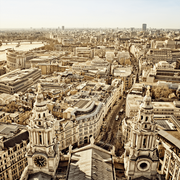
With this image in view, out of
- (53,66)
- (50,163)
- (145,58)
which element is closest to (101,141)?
(50,163)

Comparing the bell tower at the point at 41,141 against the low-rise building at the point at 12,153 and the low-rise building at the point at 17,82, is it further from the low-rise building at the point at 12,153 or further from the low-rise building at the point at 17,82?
the low-rise building at the point at 17,82

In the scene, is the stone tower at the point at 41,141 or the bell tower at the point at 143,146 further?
the bell tower at the point at 143,146

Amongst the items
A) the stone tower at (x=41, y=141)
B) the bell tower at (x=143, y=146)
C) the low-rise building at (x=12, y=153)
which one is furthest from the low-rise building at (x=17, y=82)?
the bell tower at (x=143, y=146)

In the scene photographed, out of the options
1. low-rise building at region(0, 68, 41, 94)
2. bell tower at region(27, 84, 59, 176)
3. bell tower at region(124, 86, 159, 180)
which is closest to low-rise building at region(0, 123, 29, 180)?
bell tower at region(27, 84, 59, 176)

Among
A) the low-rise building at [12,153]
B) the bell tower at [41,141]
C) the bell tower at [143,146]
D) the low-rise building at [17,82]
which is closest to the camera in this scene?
the bell tower at [41,141]

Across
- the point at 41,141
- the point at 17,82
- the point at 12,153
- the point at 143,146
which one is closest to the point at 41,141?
the point at 41,141

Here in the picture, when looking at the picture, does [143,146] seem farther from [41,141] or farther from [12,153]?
[12,153]

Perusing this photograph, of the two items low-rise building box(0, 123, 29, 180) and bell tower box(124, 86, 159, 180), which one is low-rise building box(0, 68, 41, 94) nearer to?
low-rise building box(0, 123, 29, 180)

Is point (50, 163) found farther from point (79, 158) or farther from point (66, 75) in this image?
point (66, 75)

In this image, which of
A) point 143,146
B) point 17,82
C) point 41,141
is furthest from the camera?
point 17,82
